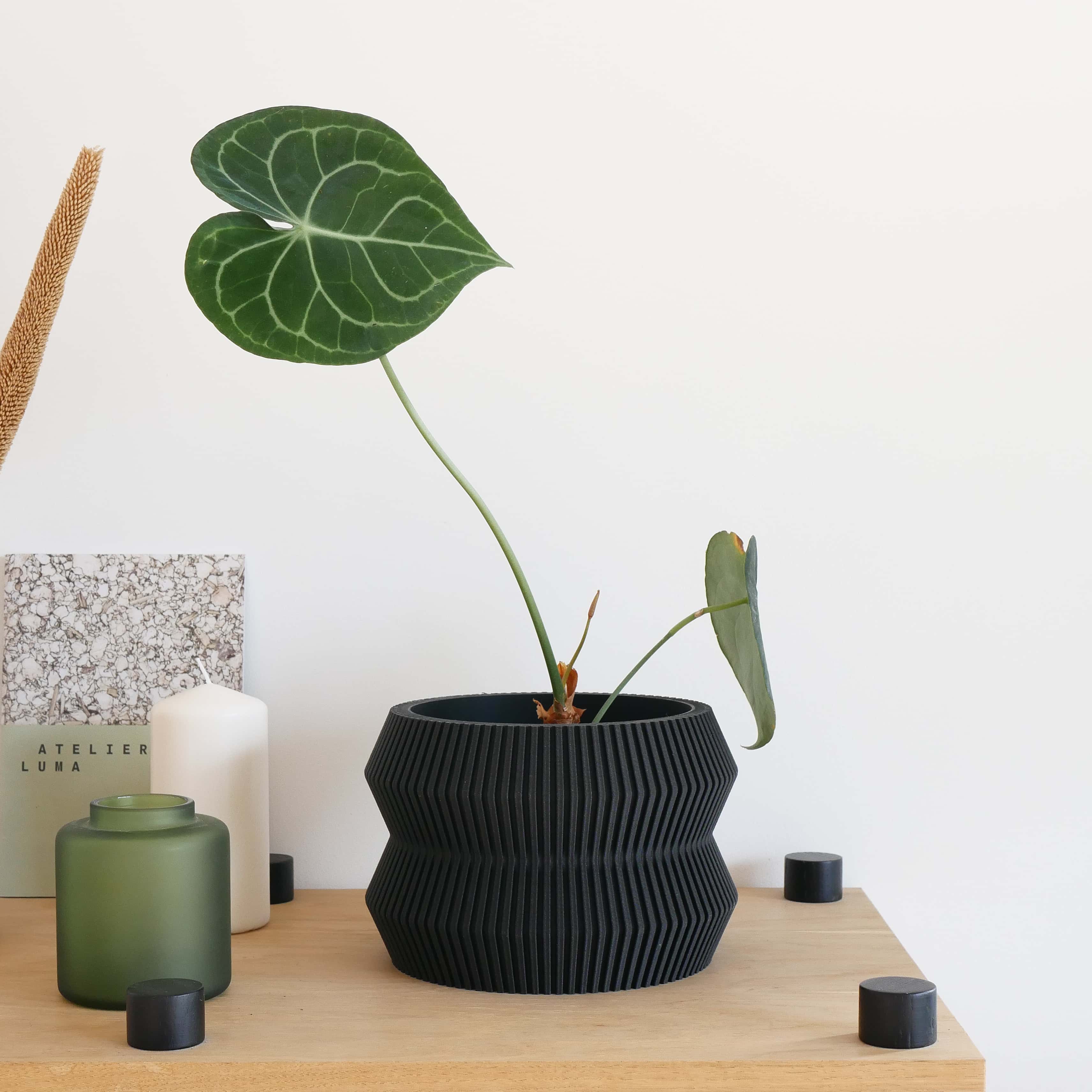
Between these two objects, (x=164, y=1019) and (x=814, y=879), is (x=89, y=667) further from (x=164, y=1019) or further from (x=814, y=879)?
(x=814, y=879)

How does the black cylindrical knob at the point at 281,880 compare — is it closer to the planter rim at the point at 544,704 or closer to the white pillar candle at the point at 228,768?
the white pillar candle at the point at 228,768

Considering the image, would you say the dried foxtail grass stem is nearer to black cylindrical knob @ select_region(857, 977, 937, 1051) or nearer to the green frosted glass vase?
the green frosted glass vase

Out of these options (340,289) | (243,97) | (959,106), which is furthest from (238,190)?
(959,106)

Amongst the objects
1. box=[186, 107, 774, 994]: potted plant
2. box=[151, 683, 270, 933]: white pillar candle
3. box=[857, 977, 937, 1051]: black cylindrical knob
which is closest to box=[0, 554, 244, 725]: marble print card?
box=[151, 683, 270, 933]: white pillar candle

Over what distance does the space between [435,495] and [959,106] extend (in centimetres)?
64

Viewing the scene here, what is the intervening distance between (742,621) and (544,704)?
25 cm

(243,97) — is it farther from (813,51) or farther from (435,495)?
(813,51)

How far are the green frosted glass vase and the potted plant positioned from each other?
0.47ft

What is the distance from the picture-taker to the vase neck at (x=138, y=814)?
0.78m

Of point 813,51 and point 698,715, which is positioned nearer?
point 698,715

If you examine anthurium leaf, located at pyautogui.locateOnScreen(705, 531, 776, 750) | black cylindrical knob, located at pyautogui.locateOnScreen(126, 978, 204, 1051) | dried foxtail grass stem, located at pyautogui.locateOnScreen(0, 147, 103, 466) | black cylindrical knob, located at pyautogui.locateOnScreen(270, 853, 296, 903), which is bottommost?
black cylindrical knob, located at pyautogui.locateOnScreen(270, 853, 296, 903)

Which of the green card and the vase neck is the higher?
the vase neck

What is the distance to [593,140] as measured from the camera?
1.12 m

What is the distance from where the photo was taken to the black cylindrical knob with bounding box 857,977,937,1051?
0.69 metres
